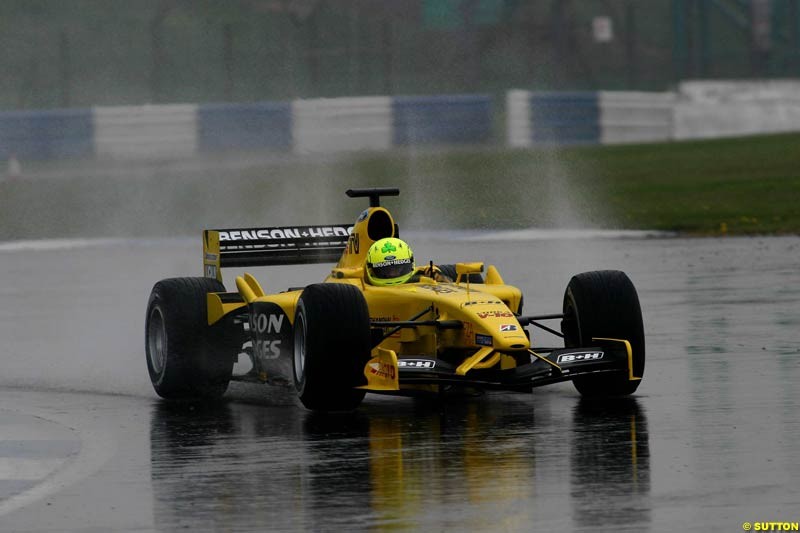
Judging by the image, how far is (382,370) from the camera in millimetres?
11758

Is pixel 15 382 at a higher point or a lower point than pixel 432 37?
lower

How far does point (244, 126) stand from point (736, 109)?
12.1 meters

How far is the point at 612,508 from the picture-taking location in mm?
8648

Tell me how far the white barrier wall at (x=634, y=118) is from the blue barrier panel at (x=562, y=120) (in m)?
0.44

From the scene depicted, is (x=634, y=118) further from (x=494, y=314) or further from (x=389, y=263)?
(x=494, y=314)

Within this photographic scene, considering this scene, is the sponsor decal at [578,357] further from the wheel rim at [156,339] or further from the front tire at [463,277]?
the wheel rim at [156,339]

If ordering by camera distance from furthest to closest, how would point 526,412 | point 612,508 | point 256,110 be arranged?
1. point 256,110
2. point 526,412
3. point 612,508

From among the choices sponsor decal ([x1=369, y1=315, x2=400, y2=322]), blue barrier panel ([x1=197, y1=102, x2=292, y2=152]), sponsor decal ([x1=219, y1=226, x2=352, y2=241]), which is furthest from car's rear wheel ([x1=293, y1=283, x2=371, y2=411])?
blue barrier panel ([x1=197, y1=102, x2=292, y2=152])

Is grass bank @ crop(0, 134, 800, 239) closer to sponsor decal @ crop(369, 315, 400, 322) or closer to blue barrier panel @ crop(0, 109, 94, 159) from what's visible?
blue barrier panel @ crop(0, 109, 94, 159)

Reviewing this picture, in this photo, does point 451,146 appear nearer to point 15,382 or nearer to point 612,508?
point 15,382

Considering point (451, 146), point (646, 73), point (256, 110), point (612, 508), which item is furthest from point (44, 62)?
point (612, 508)

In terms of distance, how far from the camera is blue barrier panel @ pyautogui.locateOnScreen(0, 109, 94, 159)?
39.5 meters

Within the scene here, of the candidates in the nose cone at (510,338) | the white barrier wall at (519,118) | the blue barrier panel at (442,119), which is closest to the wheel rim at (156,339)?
the nose cone at (510,338)

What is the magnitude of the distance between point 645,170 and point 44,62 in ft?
58.5
